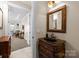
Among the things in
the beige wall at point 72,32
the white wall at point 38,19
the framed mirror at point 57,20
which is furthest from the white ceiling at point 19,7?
the beige wall at point 72,32

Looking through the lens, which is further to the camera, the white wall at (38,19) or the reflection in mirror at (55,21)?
the white wall at (38,19)

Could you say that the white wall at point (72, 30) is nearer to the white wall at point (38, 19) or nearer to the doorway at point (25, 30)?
the white wall at point (38, 19)

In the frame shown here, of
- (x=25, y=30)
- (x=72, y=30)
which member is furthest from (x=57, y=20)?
(x=25, y=30)

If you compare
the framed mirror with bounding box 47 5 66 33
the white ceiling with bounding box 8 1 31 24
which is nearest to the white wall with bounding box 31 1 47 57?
the framed mirror with bounding box 47 5 66 33

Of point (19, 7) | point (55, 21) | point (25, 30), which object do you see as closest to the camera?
point (55, 21)

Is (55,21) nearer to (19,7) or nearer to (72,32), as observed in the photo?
(72,32)

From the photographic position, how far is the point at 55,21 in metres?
2.89

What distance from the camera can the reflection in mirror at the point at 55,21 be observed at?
2.63m

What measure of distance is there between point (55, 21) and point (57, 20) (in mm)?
123

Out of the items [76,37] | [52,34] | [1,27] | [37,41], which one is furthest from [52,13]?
[1,27]

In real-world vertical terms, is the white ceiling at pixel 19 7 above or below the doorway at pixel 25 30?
above

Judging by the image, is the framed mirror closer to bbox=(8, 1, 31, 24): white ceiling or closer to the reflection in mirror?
the reflection in mirror

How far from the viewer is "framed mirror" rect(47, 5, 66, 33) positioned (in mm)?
2432

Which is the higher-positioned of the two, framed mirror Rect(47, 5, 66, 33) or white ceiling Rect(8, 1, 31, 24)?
white ceiling Rect(8, 1, 31, 24)
